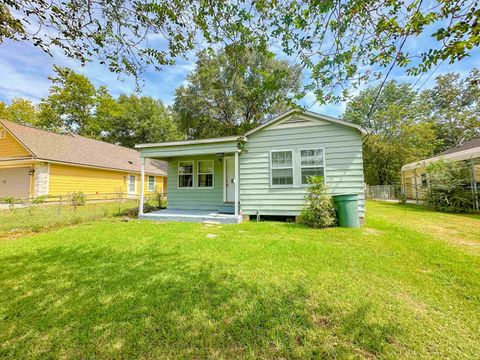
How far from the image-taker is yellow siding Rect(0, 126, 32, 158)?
12.8m

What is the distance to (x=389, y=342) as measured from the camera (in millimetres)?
1963

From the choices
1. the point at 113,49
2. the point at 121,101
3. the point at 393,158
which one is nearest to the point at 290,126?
the point at 113,49

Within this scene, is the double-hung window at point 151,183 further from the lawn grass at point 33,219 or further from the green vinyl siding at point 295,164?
the green vinyl siding at point 295,164

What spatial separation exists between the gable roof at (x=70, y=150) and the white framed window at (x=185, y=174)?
835 cm

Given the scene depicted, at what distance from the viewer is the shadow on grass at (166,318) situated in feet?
6.28

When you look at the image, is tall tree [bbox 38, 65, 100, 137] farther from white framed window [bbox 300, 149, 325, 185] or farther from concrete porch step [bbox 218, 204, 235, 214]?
white framed window [bbox 300, 149, 325, 185]

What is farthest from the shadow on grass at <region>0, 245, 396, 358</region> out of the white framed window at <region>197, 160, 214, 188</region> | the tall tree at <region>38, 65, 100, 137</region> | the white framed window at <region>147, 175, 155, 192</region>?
the tall tree at <region>38, 65, 100, 137</region>

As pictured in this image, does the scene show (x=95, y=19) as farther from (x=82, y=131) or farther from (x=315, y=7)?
(x=82, y=131)

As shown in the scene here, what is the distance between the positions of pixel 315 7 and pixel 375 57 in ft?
3.23

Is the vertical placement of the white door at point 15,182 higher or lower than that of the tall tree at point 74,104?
lower

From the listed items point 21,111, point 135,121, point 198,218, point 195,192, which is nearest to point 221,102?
point 195,192

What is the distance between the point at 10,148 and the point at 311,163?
17.5 metres

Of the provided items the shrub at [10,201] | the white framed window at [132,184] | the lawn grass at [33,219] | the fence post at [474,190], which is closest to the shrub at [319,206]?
the lawn grass at [33,219]

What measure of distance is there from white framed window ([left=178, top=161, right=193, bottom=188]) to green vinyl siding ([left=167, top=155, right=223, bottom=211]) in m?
0.16
